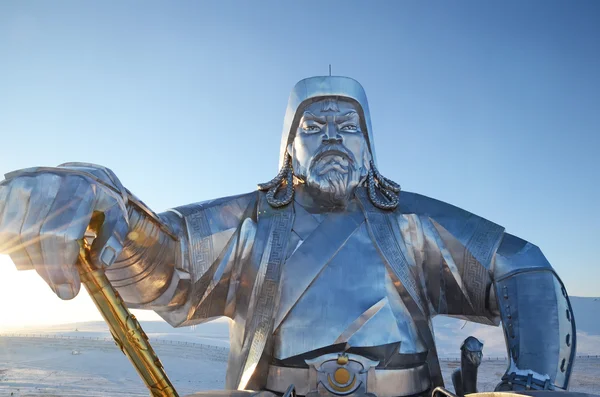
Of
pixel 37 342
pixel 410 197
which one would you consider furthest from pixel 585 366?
pixel 37 342

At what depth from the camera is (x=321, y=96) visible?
5.02 meters

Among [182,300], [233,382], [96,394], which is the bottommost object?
[96,394]

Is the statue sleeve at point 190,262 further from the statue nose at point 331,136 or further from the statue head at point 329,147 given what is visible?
the statue nose at point 331,136

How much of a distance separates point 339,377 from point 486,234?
1.56 meters

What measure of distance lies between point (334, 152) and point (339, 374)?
1.60 metres

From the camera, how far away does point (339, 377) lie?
4074 mm

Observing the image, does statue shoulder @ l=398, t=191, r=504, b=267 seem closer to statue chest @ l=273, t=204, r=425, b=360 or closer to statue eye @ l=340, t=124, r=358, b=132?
statue chest @ l=273, t=204, r=425, b=360

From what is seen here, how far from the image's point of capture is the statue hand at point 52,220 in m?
3.07

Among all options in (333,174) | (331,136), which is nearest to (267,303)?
(333,174)

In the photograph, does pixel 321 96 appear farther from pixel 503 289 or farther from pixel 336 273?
pixel 503 289

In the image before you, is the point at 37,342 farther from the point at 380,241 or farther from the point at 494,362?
the point at 380,241

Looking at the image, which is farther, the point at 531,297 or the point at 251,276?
the point at 251,276

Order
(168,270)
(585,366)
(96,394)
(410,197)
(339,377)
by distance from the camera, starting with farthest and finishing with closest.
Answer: (585,366) < (96,394) < (410,197) < (168,270) < (339,377)

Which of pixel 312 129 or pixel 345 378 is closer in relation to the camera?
pixel 345 378
